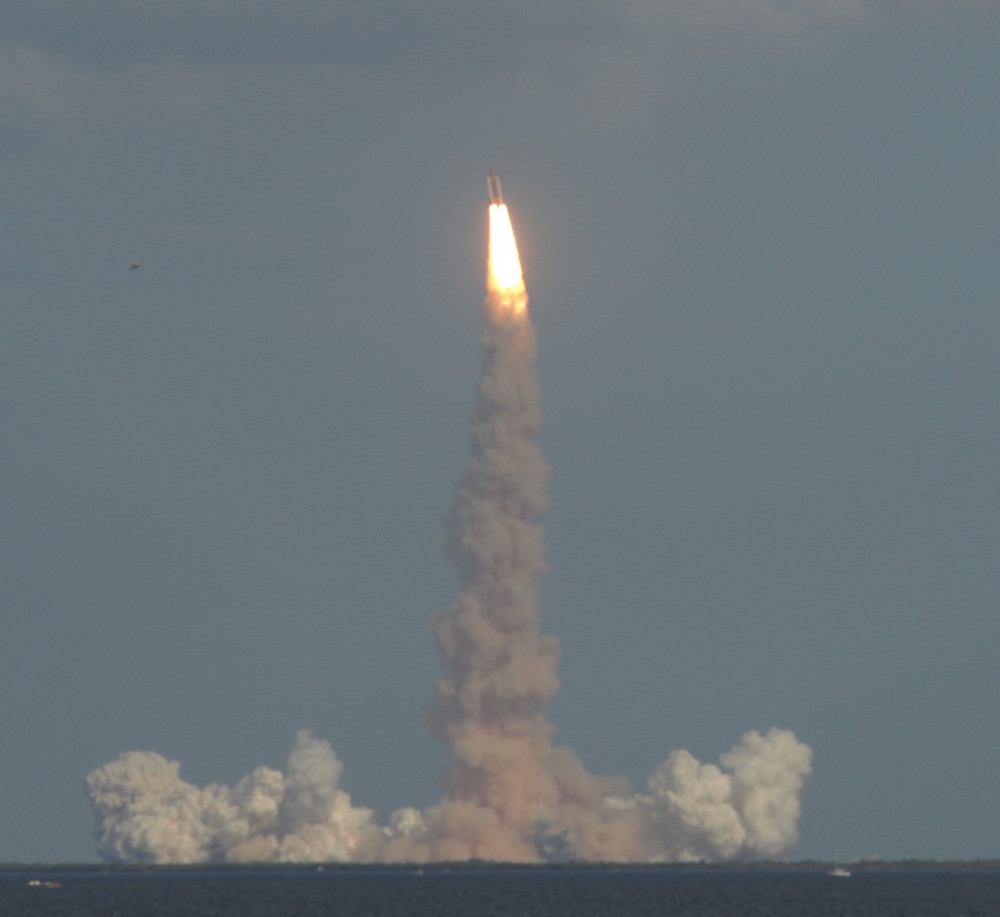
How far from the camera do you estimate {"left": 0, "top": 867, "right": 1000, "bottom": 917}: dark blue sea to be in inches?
3952

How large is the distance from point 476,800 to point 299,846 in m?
18.1

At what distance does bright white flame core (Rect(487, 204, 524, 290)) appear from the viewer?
95.4m

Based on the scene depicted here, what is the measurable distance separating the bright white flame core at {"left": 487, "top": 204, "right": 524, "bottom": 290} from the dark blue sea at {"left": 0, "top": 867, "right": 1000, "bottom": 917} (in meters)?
27.7

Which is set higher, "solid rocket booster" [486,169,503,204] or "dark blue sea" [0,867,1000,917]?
"solid rocket booster" [486,169,503,204]

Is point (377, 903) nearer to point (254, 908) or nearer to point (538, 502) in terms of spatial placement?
point (254, 908)

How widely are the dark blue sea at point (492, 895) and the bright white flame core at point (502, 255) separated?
2768 cm

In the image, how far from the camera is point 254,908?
101250 millimetres

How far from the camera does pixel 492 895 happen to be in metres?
113

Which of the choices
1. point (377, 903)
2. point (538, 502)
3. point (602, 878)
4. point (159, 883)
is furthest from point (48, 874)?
point (538, 502)

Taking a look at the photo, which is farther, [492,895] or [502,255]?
[492,895]

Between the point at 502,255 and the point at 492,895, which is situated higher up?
the point at 502,255

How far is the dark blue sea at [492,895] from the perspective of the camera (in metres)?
100

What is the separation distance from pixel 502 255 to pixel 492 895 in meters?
35.2

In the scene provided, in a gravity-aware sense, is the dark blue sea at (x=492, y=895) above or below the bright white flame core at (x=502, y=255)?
below
